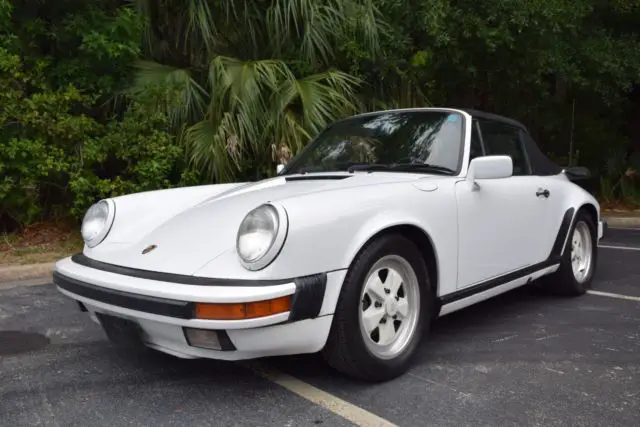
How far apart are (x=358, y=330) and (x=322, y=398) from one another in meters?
0.36

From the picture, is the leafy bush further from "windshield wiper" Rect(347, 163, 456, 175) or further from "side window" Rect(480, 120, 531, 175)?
"side window" Rect(480, 120, 531, 175)

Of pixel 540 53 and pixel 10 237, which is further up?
pixel 540 53

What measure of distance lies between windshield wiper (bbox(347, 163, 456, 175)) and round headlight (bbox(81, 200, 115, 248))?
140 centimetres

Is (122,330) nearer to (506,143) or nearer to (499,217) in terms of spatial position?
(499,217)

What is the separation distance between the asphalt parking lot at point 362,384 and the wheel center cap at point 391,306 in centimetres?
34

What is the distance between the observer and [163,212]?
350cm

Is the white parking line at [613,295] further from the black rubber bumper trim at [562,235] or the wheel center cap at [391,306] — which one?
the wheel center cap at [391,306]

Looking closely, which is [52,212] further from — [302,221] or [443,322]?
[302,221]

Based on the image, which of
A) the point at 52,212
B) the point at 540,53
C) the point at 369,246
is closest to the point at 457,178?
the point at 369,246

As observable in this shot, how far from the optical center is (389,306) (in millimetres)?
3014

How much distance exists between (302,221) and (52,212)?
A: 5773mm

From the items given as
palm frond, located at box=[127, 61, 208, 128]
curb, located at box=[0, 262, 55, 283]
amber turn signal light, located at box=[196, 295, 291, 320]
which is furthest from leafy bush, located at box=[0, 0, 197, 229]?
amber turn signal light, located at box=[196, 295, 291, 320]

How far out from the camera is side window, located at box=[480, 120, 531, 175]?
4.10 metres

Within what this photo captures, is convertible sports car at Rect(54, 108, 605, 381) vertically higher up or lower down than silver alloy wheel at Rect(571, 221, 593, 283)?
higher up
